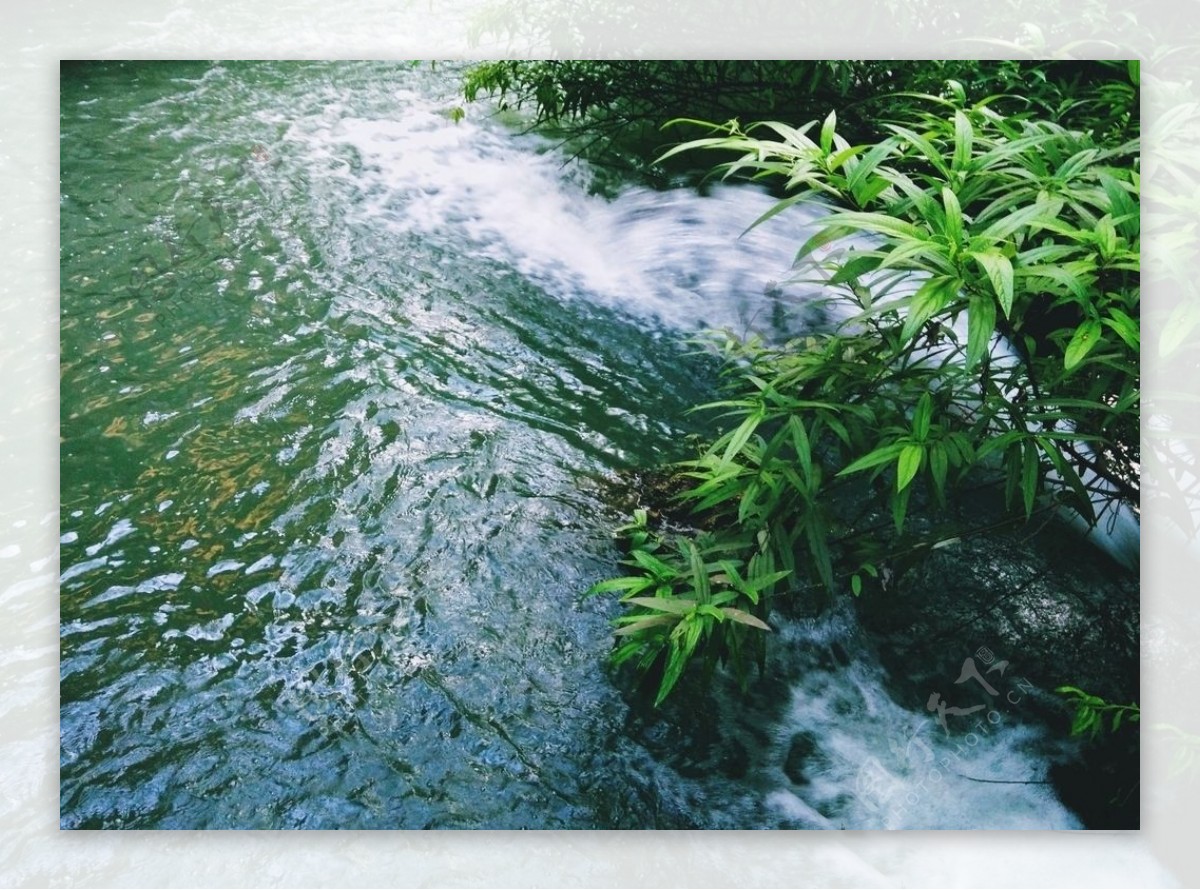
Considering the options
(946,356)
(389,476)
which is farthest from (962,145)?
(389,476)

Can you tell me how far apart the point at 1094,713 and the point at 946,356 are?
72 cm

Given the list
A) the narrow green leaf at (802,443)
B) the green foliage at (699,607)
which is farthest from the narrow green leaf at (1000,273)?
the green foliage at (699,607)

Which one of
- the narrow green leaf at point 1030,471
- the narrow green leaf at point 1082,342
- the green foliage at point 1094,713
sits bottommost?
the green foliage at point 1094,713

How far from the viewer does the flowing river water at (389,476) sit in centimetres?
185

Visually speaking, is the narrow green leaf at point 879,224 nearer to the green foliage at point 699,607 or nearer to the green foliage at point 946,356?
the green foliage at point 946,356

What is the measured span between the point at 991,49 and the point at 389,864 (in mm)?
2026

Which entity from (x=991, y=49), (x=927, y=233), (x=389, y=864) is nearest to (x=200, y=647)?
(x=389, y=864)

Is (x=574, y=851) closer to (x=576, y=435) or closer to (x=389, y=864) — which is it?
(x=389, y=864)

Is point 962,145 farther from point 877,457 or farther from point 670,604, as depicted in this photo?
point 670,604

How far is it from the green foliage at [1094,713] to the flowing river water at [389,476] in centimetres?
10

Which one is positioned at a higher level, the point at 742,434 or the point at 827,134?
the point at 827,134

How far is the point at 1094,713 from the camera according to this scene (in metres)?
1.88

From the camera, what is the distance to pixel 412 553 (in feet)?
7.04

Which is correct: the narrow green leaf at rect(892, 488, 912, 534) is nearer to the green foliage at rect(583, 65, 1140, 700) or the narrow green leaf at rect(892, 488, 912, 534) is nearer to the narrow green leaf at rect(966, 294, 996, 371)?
the green foliage at rect(583, 65, 1140, 700)
